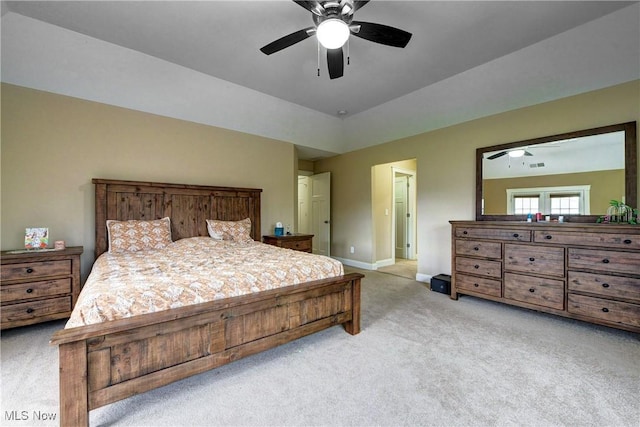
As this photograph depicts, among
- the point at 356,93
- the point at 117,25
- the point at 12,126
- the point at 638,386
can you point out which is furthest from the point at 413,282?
the point at 12,126

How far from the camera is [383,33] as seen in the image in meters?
2.26

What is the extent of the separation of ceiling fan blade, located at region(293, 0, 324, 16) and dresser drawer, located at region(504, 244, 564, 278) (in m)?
3.21

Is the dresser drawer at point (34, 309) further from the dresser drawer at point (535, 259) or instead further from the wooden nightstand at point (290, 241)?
the dresser drawer at point (535, 259)

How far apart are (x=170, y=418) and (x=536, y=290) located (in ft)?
11.8

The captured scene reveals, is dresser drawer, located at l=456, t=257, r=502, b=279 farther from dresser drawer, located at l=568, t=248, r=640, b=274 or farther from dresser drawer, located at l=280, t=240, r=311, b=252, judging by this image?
dresser drawer, located at l=280, t=240, r=311, b=252

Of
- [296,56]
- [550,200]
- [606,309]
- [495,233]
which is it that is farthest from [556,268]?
[296,56]

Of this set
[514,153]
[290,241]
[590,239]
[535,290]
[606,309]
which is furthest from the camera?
[290,241]

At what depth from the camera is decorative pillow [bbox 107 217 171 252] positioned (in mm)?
3053

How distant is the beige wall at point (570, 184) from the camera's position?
2.88 meters

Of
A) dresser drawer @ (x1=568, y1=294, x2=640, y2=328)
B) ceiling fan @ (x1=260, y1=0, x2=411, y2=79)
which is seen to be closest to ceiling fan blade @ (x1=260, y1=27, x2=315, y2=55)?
ceiling fan @ (x1=260, y1=0, x2=411, y2=79)

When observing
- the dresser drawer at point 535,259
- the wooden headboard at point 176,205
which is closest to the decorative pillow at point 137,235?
the wooden headboard at point 176,205

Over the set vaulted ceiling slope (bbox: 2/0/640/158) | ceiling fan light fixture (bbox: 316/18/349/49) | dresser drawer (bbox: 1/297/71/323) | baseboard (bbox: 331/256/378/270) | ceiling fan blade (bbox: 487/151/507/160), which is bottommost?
baseboard (bbox: 331/256/378/270)

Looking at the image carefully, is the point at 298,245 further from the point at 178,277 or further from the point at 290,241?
the point at 178,277

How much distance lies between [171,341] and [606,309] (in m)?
3.77
